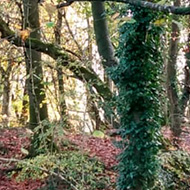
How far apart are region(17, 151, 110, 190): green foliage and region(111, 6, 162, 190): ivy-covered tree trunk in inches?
17.2

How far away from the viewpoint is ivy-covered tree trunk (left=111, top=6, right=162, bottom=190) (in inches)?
192

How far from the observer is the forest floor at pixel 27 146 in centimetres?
559

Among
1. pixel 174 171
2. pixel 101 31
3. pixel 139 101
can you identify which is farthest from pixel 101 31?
pixel 174 171

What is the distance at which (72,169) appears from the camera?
5.24 metres

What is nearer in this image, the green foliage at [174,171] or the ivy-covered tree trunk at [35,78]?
the green foliage at [174,171]

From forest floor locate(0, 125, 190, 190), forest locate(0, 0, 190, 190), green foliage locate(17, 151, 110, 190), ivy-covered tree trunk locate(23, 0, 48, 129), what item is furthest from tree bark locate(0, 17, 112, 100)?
green foliage locate(17, 151, 110, 190)

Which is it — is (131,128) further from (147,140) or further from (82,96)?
(82,96)

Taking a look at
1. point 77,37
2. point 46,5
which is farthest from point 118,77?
point 77,37

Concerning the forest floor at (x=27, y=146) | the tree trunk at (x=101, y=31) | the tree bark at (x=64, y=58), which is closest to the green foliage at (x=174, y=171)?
the forest floor at (x=27, y=146)

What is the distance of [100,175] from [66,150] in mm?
961

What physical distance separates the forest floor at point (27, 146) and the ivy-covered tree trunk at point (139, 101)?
0.67 metres

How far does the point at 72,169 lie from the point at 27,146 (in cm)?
157

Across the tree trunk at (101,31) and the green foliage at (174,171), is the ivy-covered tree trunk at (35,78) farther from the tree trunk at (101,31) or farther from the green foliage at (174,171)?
the green foliage at (174,171)

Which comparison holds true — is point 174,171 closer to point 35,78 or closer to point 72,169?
point 72,169
